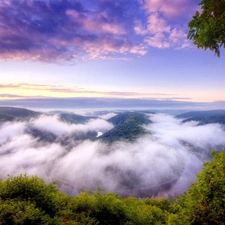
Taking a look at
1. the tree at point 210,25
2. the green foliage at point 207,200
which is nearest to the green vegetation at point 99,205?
the green foliage at point 207,200

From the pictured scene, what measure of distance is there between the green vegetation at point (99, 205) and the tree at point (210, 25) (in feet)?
22.9

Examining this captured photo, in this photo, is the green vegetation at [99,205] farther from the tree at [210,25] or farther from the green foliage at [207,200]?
the tree at [210,25]

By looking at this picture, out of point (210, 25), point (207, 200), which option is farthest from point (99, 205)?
point (210, 25)

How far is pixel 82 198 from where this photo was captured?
24797mm

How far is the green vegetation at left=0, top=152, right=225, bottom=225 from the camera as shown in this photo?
11219 mm

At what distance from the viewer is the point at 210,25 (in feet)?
39.3

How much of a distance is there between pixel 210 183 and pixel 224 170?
114 centimetres

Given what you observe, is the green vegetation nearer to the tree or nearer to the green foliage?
the green foliage

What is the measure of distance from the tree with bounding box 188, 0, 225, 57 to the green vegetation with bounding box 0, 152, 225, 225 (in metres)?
6.98

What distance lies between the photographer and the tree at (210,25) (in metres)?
12.0

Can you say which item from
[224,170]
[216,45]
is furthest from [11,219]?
[216,45]

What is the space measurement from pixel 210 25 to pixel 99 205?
67.2 ft

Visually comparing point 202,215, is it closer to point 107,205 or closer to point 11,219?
point 11,219

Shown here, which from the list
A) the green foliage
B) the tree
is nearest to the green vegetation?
the green foliage
